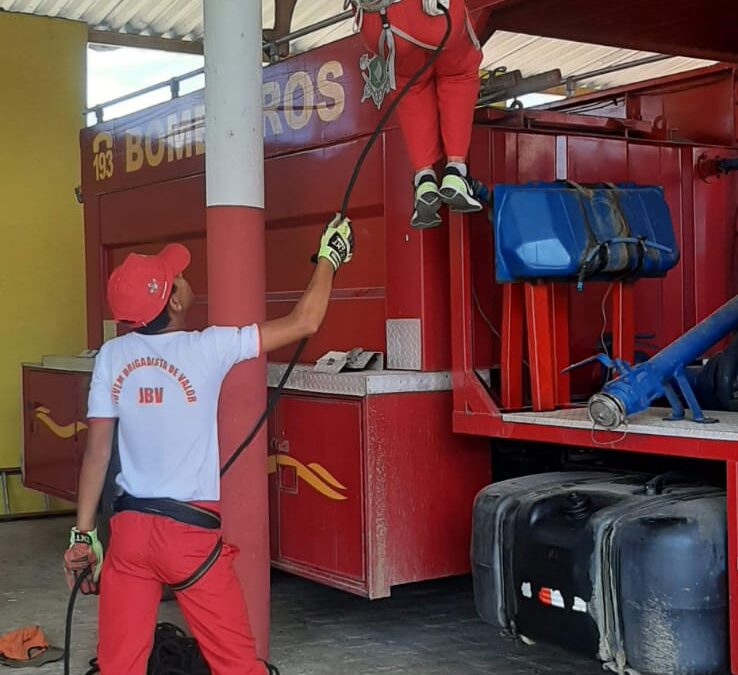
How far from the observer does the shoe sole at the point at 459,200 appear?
140 inches

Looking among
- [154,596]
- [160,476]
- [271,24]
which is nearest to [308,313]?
[160,476]

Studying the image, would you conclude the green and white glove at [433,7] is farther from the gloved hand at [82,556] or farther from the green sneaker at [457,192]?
the gloved hand at [82,556]

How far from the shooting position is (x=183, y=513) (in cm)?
305

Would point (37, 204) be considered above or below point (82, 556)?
above

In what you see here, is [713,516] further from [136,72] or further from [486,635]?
[136,72]

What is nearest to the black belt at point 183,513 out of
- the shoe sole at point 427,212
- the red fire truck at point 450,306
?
the red fire truck at point 450,306

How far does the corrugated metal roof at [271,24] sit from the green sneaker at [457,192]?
4398mm

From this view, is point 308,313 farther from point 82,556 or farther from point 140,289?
point 82,556

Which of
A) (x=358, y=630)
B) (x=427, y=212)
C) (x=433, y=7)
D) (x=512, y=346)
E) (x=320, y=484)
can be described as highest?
(x=433, y=7)

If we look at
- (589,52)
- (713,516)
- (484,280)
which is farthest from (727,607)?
(589,52)

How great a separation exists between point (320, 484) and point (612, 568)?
55.0 inches

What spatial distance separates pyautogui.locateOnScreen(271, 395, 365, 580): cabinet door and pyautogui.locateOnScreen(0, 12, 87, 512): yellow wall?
4.26 metres

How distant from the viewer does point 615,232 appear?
3.69m

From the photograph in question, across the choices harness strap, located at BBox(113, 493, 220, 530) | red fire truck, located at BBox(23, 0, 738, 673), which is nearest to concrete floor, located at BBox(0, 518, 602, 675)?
red fire truck, located at BBox(23, 0, 738, 673)
